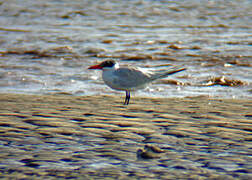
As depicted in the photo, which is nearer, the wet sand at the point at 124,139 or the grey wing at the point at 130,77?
the wet sand at the point at 124,139

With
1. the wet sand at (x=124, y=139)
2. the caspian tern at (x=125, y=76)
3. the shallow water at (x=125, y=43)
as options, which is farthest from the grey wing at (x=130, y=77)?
the shallow water at (x=125, y=43)

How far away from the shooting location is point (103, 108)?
249 inches

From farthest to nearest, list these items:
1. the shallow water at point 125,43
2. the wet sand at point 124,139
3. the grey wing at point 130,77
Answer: the shallow water at point 125,43 < the grey wing at point 130,77 < the wet sand at point 124,139

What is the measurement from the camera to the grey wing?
661 cm

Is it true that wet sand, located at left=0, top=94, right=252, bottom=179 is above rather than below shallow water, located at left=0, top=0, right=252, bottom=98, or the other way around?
above

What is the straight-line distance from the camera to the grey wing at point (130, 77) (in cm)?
661

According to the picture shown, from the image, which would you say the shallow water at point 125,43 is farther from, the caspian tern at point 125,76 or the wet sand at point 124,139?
the wet sand at point 124,139

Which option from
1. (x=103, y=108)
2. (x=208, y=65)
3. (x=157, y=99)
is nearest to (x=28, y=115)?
(x=103, y=108)

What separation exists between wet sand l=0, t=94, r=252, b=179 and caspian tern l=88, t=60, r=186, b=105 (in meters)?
0.27

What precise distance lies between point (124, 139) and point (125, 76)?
2000mm

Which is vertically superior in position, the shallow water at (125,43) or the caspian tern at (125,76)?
the caspian tern at (125,76)

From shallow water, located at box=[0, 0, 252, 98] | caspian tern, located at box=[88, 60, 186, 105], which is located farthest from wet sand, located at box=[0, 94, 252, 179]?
shallow water, located at box=[0, 0, 252, 98]

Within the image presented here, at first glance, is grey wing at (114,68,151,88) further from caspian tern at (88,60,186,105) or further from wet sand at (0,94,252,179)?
wet sand at (0,94,252,179)

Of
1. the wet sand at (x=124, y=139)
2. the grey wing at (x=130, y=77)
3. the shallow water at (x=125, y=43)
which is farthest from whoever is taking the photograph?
the shallow water at (x=125, y=43)
